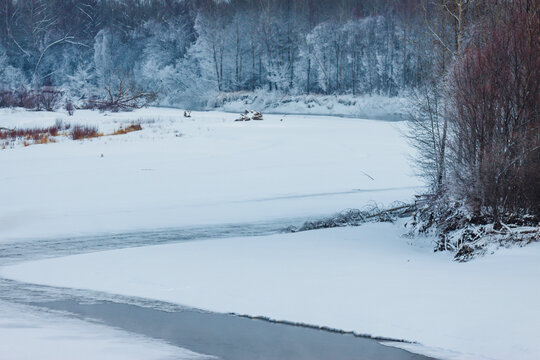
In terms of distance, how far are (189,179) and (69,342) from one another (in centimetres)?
1377

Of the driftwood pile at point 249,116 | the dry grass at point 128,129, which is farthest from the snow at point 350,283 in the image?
the driftwood pile at point 249,116

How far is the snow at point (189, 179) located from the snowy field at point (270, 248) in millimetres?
64

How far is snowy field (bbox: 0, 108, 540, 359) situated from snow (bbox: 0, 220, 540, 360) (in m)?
0.02

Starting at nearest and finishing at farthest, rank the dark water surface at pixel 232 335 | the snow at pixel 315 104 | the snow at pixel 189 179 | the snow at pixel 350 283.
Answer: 1. the dark water surface at pixel 232 335
2. the snow at pixel 350 283
3. the snow at pixel 189 179
4. the snow at pixel 315 104

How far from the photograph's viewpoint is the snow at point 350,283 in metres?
7.78

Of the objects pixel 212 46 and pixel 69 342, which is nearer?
pixel 69 342

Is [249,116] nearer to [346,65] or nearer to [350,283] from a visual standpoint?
[346,65]

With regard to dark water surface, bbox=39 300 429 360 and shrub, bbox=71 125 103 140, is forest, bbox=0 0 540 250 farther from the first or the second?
shrub, bbox=71 125 103 140

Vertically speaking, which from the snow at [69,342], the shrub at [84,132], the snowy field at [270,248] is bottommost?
the snow at [69,342]

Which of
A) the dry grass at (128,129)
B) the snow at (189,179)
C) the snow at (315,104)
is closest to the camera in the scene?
the snow at (189,179)

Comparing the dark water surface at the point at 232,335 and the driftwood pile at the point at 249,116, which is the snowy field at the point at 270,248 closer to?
the dark water surface at the point at 232,335

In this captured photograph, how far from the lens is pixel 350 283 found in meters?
9.66

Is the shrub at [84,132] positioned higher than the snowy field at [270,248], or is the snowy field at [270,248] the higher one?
the shrub at [84,132]

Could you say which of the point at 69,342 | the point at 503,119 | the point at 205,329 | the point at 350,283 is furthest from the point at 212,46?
the point at 69,342
